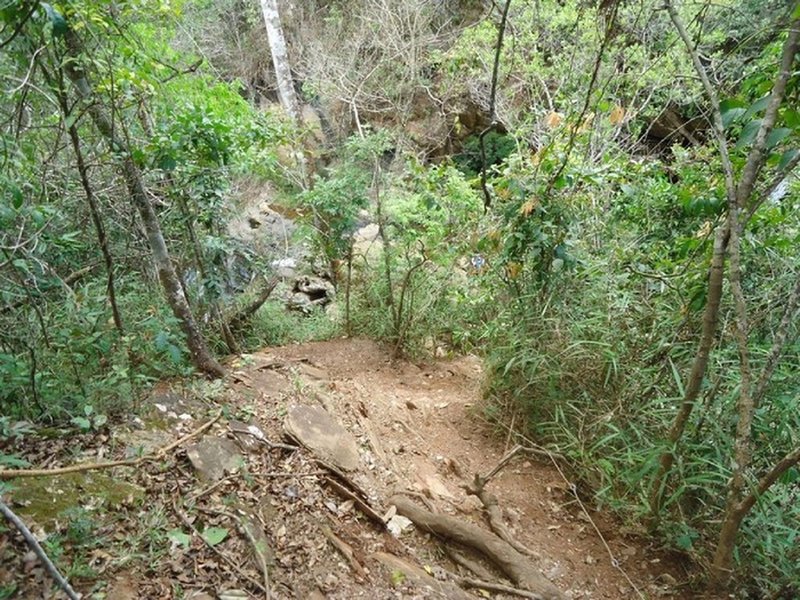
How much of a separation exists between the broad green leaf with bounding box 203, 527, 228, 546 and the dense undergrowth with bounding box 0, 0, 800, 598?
0.77 metres

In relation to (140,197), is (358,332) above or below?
below

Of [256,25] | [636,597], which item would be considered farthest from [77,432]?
[256,25]

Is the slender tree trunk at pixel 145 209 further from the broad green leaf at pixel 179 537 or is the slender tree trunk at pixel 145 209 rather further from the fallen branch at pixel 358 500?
the broad green leaf at pixel 179 537

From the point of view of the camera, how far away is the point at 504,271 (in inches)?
147

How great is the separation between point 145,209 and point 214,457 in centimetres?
155

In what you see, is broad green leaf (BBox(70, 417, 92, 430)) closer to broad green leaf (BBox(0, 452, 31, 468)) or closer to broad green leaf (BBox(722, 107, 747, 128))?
broad green leaf (BBox(0, 452, 31, 468))

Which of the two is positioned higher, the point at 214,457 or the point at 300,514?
the point at 214,457

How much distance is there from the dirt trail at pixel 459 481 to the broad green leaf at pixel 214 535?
1.65 ft

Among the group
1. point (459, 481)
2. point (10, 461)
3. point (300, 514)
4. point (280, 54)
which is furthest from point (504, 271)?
point (280, 54)

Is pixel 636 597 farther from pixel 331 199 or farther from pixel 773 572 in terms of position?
pixel 331 199

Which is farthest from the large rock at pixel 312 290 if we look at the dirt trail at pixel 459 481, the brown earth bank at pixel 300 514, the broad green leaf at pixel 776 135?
the broad green leaf at pixel 776 135

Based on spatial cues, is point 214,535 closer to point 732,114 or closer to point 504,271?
point 732,114

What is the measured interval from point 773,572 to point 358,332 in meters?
4.74

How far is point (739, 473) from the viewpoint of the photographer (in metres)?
1.78
